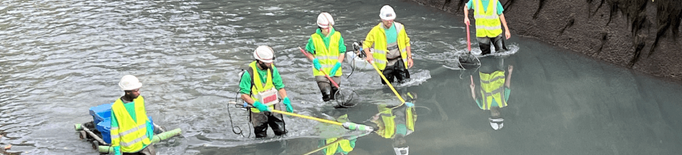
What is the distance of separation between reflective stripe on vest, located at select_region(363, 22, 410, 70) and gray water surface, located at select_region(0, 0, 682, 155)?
0.71m

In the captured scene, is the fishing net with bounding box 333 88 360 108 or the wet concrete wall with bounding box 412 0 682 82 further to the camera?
the wet concrete wall with bounding box 412 0 682 82

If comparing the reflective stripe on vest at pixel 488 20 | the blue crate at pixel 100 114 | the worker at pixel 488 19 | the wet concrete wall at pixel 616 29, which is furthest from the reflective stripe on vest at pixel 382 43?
the blue crate at pixel 100 114

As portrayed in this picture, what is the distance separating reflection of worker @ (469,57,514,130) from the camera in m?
10.4

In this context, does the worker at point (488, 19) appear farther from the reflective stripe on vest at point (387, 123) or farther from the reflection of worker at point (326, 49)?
the reflection of worker at point (326, 49)

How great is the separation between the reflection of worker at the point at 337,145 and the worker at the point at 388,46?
67.6 inches

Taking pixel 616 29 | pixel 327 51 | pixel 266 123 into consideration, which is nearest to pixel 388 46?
pixel 327 51

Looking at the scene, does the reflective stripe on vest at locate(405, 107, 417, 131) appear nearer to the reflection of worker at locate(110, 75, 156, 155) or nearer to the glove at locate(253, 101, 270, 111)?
the glove at locate(253, 101, 270, 111)

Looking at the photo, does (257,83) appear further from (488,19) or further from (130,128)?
(488,19)

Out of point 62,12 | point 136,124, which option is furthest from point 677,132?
point 62,12

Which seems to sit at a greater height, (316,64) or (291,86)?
(316,64)

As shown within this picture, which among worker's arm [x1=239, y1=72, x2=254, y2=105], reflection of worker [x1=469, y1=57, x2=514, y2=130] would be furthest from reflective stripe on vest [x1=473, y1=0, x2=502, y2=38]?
worker's arm [x1=239, y1=72, x2=254, y2=105]

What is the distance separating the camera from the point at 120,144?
785 centimetres

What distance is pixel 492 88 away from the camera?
1171cm

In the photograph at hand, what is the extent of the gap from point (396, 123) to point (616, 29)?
4.82m
